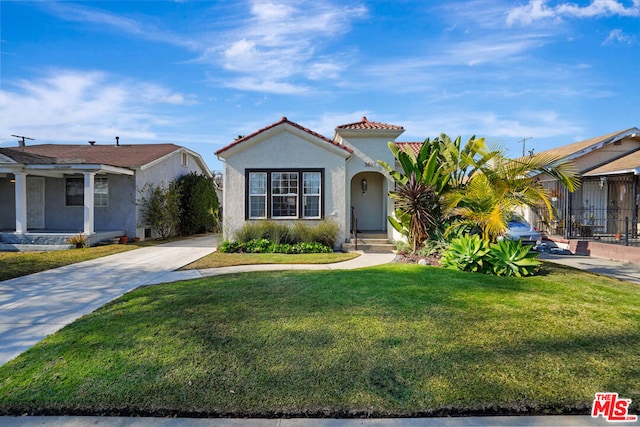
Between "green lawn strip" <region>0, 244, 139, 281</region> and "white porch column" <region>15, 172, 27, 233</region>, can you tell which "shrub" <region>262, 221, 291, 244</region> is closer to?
"green lawn strip" <region>0, 244, 139, 281</region>

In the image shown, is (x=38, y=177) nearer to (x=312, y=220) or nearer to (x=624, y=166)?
(x=312, y=220)

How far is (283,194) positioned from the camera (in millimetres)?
14656

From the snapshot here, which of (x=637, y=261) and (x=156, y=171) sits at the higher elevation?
(x=156, y=171)

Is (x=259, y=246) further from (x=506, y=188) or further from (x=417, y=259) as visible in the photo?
(x=506, y=188)

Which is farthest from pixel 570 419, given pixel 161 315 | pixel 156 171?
pixel 156 171

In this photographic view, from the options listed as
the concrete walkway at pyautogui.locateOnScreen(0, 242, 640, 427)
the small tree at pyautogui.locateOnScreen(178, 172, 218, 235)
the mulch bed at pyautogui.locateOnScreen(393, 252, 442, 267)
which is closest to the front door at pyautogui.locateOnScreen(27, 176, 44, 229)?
the small tree at pyautogui.locateOnScreen(178, 172, 218, 235)

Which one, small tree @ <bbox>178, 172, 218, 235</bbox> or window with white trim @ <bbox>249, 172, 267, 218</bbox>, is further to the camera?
small tree @ <bbox>178, 172, 218, 235</bbox>

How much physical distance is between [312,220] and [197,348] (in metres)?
10.5

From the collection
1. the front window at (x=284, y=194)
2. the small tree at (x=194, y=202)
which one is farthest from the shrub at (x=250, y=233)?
the small tree at (x=194, y=202)

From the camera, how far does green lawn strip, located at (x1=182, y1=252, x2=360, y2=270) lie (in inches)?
418

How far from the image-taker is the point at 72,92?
13648 millimetres

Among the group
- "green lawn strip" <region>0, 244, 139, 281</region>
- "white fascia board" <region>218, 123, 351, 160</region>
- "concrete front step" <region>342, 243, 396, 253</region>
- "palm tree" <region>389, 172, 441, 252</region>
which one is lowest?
"green lawn strip" <region>0, 244, 139, 281</region>

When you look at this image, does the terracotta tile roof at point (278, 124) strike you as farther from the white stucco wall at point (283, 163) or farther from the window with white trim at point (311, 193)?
the window with white trim at point (311, 193)
